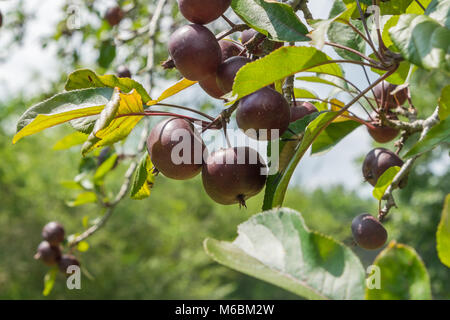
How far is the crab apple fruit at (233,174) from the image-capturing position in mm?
654

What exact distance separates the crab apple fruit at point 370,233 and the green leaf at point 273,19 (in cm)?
46

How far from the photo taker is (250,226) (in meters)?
0.43

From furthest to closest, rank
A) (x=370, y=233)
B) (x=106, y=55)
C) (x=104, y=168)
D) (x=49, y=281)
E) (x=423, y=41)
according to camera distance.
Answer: (x=106, y=55)
(x=49, y=281)
(x=104, y=168)
(x=370, y=233)
(x=423, y=41)

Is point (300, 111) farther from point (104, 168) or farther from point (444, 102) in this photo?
point (104, 168)

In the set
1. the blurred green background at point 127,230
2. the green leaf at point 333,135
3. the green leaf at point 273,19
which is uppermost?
the green leaf at point 273,19

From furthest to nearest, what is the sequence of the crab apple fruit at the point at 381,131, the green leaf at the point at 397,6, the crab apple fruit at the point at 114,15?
1. the crab apple fruit at the point at 114,15
2. the crab apple fruit at the point at 381,131
3. the green leaf at the point at 397,6

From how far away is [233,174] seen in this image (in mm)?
651

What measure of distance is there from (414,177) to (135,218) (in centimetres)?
525

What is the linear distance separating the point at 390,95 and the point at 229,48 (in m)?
0.51

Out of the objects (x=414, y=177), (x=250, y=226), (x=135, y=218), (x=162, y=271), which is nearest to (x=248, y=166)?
(x=250, y=226)

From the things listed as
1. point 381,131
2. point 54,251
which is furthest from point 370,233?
point 54,251

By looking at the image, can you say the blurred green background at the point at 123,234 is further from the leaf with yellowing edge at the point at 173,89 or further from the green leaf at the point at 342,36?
the leaf with yellowing edge at the point at 173,89

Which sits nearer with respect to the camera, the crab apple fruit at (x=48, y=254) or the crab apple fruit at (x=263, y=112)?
the crab apple fruit at (x=263, y=112)

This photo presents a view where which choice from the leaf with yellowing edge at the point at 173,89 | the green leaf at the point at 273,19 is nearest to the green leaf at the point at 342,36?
the green leaf at the point at 273,19
